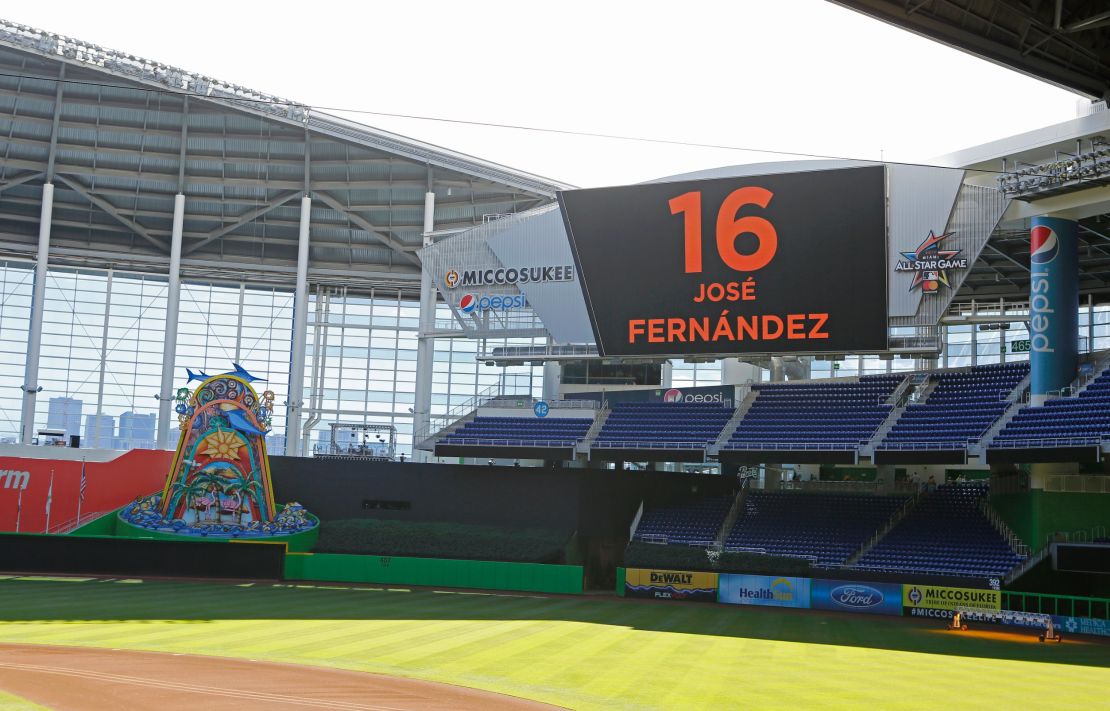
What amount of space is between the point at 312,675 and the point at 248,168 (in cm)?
4179

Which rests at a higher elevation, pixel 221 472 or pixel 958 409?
pixel 958 409

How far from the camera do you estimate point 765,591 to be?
42312mm

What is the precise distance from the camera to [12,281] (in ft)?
219

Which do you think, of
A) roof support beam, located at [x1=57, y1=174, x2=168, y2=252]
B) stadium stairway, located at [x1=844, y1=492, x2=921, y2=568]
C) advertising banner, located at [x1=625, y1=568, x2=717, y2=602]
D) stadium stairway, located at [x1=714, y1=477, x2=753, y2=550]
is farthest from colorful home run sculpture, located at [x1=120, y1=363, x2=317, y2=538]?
stadium stairway, located at [x1=844, y1=492, x2=921, y2=568]

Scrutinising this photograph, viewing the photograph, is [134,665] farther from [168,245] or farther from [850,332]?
[168,245]

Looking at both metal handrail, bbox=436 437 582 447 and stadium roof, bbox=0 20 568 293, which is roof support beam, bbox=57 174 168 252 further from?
metal handrail, bbox=436 437 582 447

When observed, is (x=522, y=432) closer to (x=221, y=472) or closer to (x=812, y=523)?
(x=221, y=472)

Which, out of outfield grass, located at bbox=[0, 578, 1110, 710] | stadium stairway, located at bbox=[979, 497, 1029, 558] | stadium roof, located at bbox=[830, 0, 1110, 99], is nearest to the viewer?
outfield grass, located at bbox=[0, 578, 1110, 710]

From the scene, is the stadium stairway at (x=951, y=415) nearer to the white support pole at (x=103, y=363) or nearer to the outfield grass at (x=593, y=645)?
the outfield grass at (x=593, y=645)

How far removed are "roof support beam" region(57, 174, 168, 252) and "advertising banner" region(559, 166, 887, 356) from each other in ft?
98.0

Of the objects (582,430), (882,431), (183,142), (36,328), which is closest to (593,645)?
(882,431)

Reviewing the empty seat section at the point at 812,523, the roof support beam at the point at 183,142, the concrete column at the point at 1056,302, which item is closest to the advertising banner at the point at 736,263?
the concrete column at the point at 1056,302

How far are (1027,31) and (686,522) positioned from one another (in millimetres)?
26196

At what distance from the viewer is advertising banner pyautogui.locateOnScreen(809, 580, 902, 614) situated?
39531 mm
